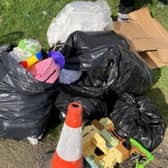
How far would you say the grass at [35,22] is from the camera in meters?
4.43

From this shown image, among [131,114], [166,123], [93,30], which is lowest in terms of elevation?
[166,123]

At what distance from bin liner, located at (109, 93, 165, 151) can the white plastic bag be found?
84 cm

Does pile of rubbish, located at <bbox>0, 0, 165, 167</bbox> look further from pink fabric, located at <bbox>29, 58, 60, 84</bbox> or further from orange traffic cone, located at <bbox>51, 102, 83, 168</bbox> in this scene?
orange traffic cone, located at <bbox>51, 102, 83, 168</bbox>

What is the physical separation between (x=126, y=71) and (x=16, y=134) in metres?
1.05

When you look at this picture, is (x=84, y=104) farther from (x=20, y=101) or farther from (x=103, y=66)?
(x=20, y=101)

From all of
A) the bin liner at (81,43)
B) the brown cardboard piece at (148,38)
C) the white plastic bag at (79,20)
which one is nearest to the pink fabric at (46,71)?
the bin liner at (81,43)

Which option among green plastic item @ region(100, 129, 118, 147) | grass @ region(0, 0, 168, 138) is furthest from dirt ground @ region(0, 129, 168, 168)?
grass @ region(0, 0, 168, 138)

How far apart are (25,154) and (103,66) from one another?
0.95 m

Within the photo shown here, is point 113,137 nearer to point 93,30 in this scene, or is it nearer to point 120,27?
point 93,30

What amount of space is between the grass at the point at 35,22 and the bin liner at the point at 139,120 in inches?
16.6

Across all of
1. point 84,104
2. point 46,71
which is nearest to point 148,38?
point 84,104

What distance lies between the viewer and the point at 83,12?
174 inches

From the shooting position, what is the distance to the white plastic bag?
4352 mm

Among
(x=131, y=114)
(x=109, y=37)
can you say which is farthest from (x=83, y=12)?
(x=131, y=114)
